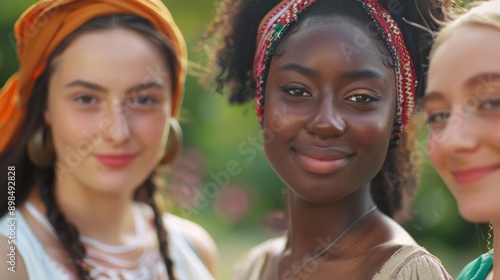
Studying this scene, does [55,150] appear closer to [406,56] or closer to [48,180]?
[48,180]

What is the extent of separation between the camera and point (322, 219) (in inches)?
104

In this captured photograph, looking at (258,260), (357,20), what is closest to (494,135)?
(357,20)

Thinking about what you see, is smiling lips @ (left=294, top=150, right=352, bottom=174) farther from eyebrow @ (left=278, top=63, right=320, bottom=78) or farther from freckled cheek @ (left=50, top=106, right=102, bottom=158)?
freckled cheek @ (left=50, top=106, right=102, bottom=158)

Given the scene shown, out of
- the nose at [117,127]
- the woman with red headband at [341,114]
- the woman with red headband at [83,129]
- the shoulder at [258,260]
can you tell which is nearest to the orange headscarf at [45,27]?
the woman with red headband at [83,129]

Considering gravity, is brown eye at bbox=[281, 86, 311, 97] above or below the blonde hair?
below

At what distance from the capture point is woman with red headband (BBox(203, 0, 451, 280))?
2391mm

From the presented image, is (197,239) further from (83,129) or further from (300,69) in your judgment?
(300,69)

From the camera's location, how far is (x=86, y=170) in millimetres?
2857

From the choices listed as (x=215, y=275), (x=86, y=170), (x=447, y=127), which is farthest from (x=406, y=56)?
(x=215, y=275)

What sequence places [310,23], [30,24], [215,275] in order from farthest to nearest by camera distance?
1. [215,275]
2. [30,24]
3. [310,23]

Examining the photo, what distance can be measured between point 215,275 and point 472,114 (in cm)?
180

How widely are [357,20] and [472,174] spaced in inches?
27.3

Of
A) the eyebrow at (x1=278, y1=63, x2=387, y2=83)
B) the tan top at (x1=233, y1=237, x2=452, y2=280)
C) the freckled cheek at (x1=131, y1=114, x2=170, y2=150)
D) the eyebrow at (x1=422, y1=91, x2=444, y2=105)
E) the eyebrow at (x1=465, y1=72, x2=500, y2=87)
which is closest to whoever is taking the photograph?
the eyebrow at (x1=465, y1=72, x2=500, y2=87)

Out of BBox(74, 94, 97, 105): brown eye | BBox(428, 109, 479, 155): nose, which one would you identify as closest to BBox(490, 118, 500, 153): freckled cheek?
BBox(428, 109, 479, 155): nose
